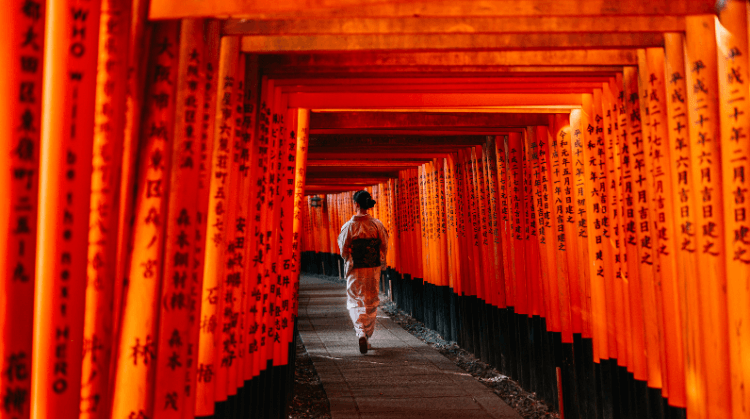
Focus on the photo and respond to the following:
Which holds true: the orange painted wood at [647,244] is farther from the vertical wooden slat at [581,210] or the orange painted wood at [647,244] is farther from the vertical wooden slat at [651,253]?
the vertical wooden slat at [581,210]

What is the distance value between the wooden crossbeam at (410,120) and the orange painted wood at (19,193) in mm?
4396

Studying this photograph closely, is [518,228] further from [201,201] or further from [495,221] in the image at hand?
Answer: [201,201]

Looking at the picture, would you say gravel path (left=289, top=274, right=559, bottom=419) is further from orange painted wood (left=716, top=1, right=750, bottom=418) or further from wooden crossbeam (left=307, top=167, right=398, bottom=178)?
wooden crossbeam (left=307, top=167, right=398, bottom=178)

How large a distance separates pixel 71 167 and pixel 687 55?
3.02m

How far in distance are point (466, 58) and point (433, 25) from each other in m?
0.76

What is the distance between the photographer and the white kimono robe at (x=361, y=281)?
772 cm

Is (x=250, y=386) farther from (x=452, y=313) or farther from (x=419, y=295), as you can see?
(x=419, y=295)

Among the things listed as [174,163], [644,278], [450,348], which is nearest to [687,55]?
[644,278]

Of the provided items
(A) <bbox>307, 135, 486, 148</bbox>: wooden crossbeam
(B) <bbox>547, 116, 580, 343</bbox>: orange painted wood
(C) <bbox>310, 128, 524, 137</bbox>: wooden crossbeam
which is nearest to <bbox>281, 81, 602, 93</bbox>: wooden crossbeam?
Answer: (B) <bbox>547, 116, 580, 343</bbox>: orange painted wood

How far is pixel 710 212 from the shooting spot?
280cm

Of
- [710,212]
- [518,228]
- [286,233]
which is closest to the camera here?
[710,212]

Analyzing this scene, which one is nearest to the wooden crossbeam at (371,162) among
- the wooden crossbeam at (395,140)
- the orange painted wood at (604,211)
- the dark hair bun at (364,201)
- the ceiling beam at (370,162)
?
the ceiling beam at (370,162)

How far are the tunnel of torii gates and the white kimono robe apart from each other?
2.10 metres

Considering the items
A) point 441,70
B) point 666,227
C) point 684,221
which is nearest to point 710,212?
point 684,221
